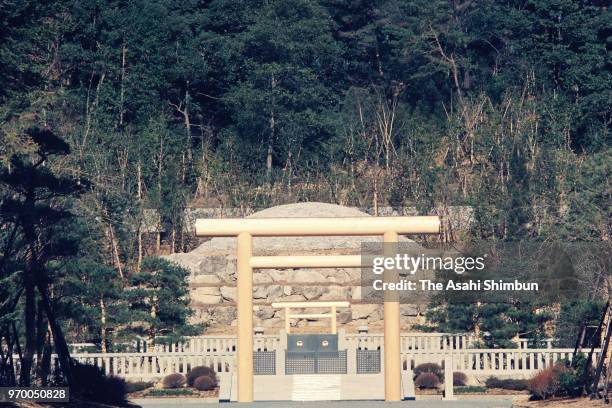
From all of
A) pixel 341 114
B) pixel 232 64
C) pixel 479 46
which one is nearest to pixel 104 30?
pixel 232 64

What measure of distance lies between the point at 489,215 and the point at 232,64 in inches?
950

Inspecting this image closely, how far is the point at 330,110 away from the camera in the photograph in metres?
65.6

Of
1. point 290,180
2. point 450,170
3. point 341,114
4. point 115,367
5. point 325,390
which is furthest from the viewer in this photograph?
point 341,114

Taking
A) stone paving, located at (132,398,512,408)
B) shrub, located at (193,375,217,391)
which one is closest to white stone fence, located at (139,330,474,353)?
shrub, located at (193,375,217,391)

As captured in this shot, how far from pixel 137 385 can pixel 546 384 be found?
33.9 feet

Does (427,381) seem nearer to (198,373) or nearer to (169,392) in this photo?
(198,373)

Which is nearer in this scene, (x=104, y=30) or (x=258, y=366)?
(x=258, y=366)

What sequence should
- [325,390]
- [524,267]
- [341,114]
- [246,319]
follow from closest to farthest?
[246,319], [325,390], [524,267], [341,114]

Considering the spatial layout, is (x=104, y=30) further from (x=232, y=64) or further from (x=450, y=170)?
(x=450, y=170)

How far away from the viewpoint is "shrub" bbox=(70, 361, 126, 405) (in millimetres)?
27656

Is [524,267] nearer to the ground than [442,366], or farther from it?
farther from it

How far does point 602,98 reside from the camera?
59875 mm

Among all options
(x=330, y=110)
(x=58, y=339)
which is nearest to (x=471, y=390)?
(x=58, y=339)

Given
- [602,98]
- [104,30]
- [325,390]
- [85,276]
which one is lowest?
[325,390]
